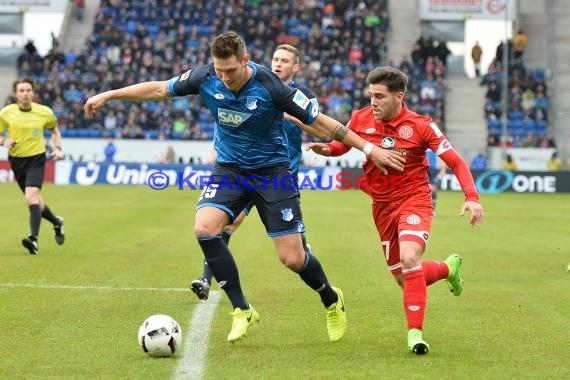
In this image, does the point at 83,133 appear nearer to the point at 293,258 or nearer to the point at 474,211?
the point at 293,258

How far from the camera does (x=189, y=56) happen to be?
140 feet

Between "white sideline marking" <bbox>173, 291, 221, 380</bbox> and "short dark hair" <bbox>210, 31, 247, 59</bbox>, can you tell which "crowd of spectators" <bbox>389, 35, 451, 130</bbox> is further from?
"short dark hair" <bbox>210, 31, 247, 59</bbox>

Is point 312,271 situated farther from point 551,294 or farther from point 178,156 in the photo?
point 178,156

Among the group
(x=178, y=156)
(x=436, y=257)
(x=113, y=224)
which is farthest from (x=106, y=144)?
(x=436, y=257)

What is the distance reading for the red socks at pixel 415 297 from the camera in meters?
7.22

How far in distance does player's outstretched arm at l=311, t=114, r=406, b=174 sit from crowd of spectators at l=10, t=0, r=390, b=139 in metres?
32.2

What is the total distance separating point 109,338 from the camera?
7449mm

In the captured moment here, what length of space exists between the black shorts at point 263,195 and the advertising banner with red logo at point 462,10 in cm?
3985

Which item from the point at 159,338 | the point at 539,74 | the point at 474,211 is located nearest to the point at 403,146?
the point at 474,211

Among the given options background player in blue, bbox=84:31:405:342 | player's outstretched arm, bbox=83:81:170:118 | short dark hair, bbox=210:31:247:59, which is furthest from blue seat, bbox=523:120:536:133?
short dark hair, bbox=210:31:247:59

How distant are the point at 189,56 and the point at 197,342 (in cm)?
3621

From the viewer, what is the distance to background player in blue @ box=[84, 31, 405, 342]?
746 cm

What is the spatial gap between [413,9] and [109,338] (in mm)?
42065

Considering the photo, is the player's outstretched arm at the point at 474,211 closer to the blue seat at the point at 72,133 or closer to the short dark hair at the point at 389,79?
the short dark hair at the point at 389,79
